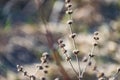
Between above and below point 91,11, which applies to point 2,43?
below

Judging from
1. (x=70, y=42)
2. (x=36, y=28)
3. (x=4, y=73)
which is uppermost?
(x=36, y=28)

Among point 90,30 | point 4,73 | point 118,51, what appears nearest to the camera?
point 4,73

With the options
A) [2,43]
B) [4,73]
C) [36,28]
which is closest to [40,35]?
[36,28]

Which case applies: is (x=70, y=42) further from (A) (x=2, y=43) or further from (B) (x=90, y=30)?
(A) (x=2, y=43)

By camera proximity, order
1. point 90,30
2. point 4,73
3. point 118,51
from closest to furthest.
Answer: point 4,73
point 118,51
point 90,30

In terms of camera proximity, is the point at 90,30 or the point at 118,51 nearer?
the point at 118,51

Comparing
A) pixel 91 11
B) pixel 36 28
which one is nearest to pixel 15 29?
pixel 36 28
